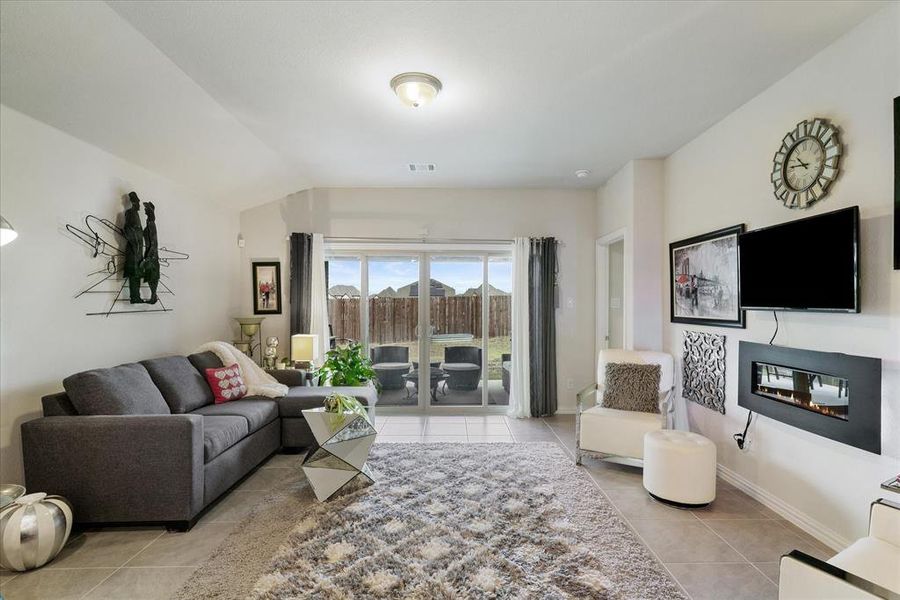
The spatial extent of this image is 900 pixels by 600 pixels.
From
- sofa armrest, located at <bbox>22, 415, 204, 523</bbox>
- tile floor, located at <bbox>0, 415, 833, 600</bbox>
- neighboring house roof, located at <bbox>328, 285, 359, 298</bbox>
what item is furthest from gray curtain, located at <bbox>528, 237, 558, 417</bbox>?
sofa armrest, located at <bbox>22, 415, 204, 523</bbox>

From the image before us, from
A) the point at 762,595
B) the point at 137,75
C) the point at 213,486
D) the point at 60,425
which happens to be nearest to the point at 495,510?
the point at 762,595

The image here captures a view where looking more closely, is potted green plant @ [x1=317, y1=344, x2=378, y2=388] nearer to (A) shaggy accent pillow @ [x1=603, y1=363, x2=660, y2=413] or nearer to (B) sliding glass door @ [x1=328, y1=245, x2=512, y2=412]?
(B) sliding glass door @ [x1=328, y1=245, x2=512, y2=412]

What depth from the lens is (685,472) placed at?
2779 millimetres

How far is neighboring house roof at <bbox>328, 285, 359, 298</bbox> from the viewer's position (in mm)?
5426

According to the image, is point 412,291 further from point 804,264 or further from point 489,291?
point 804,264

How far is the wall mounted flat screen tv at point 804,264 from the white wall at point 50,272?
4.63m

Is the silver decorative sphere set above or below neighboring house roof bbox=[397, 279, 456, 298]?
below

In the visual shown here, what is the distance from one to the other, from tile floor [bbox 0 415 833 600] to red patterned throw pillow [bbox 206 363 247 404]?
0.82 metres

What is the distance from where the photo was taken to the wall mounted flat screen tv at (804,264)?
2166 mm

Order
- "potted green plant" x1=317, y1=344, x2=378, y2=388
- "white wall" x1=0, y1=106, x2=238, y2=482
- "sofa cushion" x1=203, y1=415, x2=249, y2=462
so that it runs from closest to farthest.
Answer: "white wall" x1=0, y1=106, x2=238, y2=482, "sofa cushion" x1=203, y1=415, x2=249, y2=462, "potted green plant" x1=317, y1=344, x2=378, y2=388

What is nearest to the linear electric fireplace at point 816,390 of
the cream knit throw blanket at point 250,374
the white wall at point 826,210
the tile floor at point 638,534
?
the white wall at point 826,210

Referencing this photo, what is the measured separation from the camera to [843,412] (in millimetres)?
2238

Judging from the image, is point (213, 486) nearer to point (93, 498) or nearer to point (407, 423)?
point (93, 498)

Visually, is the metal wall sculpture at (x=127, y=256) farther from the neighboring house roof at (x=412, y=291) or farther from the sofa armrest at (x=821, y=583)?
the sofa armrest at (x=821, y=583)
